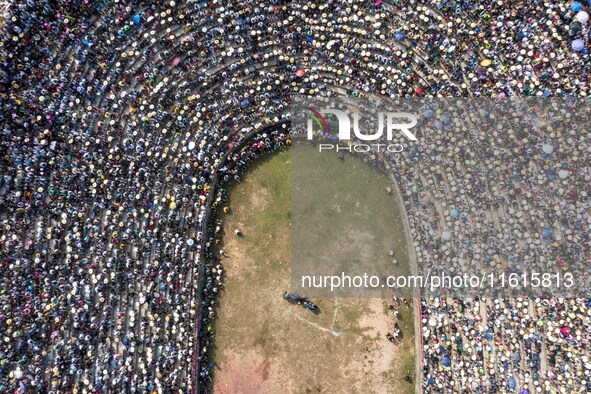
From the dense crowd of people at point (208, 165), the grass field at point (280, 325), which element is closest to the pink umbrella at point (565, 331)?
the dense crowd of people at point (208, 165)

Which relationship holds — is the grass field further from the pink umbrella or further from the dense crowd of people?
the pink umbrella

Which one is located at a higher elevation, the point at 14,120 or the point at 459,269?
Result: the point at 14,120

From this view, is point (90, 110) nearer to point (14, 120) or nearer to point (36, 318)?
point (14, 120)

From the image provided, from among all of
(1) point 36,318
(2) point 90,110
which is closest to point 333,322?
(1) point 36,318

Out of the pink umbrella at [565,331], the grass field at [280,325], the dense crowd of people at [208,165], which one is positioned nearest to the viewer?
the pink umbrella at [565,331]

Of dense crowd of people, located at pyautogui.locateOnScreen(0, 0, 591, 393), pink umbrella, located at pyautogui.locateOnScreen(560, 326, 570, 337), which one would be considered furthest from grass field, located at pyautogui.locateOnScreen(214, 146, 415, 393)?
pink umbrella, located at pyautogui.locateOnScreen(560, 326, 570, 337)

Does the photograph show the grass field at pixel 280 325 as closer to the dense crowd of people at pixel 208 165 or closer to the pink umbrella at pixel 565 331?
the dense crowd of people at pixel 208 165
